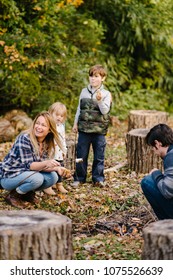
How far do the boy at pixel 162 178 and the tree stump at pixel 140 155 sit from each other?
Result: 282 cm

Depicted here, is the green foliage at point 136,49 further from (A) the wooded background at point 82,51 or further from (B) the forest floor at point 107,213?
(B) the forest floor at point 107,213

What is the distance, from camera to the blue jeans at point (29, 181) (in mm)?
6633

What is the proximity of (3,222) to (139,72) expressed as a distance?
11113 mm

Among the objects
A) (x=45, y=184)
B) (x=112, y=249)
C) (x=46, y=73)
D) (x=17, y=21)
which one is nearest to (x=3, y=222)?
(x=112, y=249)

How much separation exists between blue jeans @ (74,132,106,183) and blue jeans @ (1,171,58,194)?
114 centimetres

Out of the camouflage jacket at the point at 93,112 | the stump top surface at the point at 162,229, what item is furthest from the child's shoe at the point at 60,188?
the stump top surface at the point at 162,229

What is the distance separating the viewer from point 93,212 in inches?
272

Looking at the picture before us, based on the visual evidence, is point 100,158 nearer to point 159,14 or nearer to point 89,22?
point 89,22

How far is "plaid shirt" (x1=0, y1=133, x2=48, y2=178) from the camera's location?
21.7 ft

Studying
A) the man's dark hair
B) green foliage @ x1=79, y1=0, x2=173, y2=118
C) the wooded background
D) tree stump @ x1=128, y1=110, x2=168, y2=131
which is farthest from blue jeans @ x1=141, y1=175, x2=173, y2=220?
green foliage @ x1=79, y1=0, x2=173, y2=118

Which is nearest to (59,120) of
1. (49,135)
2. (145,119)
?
(49,135)

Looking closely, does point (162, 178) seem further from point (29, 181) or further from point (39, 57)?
point (39, 57)

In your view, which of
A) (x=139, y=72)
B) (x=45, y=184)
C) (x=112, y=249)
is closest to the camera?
(x=112, y=249)

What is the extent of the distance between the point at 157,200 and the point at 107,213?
1150mm
